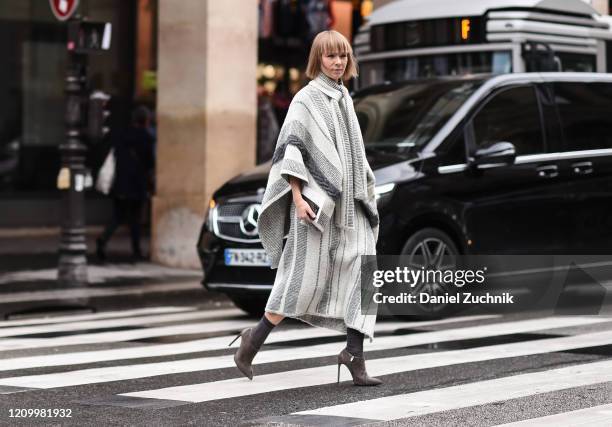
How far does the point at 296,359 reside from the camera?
9.34 meters

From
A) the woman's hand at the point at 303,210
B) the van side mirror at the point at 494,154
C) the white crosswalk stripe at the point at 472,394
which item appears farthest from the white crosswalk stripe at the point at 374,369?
the van side mirror at the point at 494,154

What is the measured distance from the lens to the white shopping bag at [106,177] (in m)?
18.0

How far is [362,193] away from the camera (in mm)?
8188

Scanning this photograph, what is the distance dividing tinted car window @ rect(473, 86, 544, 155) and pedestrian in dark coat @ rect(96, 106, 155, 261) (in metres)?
6.80

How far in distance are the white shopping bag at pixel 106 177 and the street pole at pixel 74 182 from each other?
228 cm

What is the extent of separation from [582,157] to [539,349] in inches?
131

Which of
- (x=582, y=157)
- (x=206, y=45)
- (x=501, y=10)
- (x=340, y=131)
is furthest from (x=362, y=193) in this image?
(x=206, y=45)

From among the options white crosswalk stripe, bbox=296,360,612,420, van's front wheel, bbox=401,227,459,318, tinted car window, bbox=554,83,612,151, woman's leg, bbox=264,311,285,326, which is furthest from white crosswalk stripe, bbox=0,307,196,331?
white crosswalk stripe, bbox=296,360,612,420

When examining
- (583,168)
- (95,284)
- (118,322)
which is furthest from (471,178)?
(95,284)

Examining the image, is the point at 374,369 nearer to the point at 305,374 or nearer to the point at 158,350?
the point at 305,374

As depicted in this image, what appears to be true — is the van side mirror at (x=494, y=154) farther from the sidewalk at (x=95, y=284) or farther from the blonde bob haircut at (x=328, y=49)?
the blonde bob haircut at (x=328, y=49)

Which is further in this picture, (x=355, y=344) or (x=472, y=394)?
(x=355, y=344)

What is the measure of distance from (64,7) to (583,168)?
18.9ft

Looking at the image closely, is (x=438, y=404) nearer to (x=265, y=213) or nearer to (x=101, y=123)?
(x=265, y=213)
